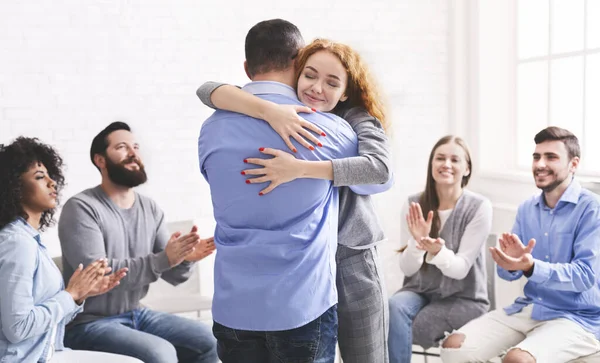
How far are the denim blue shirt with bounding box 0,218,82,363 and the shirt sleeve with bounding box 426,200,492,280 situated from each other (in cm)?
165

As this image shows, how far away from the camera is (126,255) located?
10.5 feet

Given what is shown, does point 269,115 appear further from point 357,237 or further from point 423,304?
point 423,304

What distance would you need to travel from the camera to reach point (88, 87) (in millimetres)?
4262

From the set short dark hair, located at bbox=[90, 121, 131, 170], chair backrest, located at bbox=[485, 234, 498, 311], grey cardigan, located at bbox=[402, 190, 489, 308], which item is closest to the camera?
short dark hair, located at bbox=[90, 121, 131, 170]

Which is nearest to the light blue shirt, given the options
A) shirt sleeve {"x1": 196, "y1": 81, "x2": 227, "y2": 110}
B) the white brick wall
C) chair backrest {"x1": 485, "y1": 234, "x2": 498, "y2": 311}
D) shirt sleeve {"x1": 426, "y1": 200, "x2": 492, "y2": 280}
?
shirt sleeve {"x1": 196, "y1": 81, "x2": 227, "y2": 110}

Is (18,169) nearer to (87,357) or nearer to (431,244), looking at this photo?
(87,357)

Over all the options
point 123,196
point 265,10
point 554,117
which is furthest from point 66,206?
point 554,117

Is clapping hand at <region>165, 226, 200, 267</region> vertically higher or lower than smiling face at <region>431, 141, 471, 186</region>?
lower

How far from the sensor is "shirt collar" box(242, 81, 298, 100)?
1814mm

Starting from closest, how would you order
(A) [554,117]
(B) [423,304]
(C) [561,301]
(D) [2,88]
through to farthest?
(C) [561,301] → (B) [423,304] → (D) [2,88] → (A) [554,117]

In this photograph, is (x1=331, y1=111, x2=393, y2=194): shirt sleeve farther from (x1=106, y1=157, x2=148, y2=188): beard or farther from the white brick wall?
the white brick wall

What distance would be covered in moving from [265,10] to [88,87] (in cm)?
127

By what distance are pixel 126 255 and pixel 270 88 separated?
65.8 inches

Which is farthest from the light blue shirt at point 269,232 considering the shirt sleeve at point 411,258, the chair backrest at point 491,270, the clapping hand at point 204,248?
the chair backrest at point 491,270
